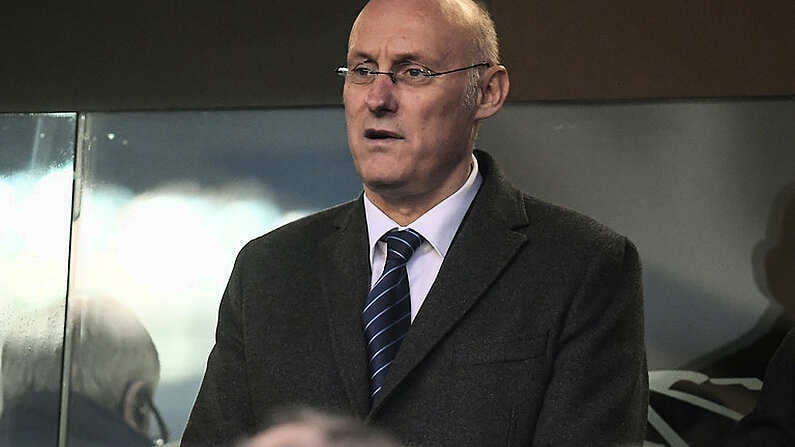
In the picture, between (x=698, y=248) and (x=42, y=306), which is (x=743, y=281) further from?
(x=42, y=306)

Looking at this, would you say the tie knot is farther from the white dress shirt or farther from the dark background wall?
the dark background wall

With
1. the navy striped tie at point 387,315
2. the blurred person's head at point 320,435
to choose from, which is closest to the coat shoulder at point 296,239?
the navy striped tie at point 387,315

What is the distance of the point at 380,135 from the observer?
5.59 ft

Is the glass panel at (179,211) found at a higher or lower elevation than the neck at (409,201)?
lower

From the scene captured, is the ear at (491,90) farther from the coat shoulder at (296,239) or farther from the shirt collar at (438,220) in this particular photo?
the coat shoulder at (296,239)

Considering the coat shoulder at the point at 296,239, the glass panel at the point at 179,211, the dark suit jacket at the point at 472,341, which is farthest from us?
the glass panel at the point at 179,211

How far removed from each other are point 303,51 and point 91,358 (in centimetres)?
102

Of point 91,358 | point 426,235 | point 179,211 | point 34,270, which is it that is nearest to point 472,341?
point 426,235

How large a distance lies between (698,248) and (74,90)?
1.75 meters

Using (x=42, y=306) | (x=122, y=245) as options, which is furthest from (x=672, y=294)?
(x=42, y=306)

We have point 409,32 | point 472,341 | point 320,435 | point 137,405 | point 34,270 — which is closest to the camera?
point 320,435

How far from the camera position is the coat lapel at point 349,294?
5.33ft

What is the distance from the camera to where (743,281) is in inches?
119

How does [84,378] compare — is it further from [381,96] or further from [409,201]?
[381,96]
